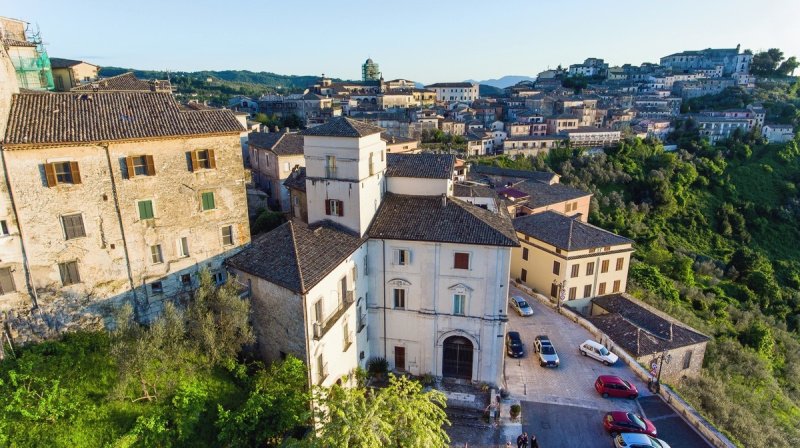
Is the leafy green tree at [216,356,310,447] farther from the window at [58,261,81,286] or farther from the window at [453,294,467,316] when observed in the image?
the window at [453,294,467,316]

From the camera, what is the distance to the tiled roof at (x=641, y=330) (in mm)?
36438

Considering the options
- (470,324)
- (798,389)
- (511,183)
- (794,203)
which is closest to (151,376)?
(470,324)

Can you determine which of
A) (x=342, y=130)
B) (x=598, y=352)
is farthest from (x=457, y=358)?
(x=342, y=130)

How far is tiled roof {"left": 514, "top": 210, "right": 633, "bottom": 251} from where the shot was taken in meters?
44.1

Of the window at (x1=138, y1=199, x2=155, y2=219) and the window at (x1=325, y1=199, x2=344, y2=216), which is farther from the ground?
the window at (x1=138, y1=199, x2=155, y2=219)

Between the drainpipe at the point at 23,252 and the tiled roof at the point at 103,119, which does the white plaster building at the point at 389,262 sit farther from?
the drainpipe at the point at 23,252

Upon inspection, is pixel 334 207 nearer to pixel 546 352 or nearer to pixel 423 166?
pixel 423 166

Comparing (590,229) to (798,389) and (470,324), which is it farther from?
(798,389)

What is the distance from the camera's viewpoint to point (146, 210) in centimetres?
2591

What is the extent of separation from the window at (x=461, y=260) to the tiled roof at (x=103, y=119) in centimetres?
1573

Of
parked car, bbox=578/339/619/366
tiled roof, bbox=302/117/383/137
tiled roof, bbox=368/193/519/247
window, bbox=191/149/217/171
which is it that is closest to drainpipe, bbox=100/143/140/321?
window, bbox=191/149/217/171

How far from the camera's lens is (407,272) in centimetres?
3106

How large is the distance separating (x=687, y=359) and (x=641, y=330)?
4.21 m

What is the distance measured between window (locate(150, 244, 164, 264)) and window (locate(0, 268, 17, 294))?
20.2ft
